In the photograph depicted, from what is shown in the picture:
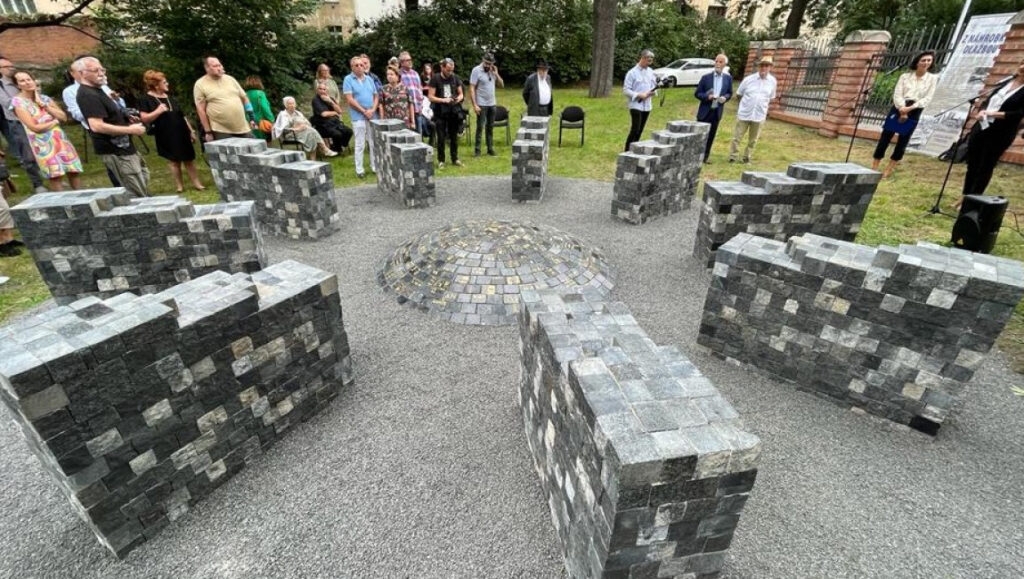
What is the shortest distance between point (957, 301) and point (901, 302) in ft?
1.14

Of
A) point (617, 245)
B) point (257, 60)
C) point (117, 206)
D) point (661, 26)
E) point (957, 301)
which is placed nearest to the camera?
point (957, 301)

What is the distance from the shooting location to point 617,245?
791 centimetres

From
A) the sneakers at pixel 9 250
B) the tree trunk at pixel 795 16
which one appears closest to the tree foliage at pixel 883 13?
the tree trunk at pixel 795 16

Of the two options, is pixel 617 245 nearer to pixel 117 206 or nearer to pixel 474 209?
pixel 474 209

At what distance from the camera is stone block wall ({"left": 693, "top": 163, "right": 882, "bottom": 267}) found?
6.55 m

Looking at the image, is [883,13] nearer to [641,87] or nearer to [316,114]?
[641,87]

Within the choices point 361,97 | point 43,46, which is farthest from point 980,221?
point 43,46

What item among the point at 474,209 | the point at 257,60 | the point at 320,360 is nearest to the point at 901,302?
the point at 320,360

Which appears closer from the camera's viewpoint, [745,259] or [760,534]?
[760,534]

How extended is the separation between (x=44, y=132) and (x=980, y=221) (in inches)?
575

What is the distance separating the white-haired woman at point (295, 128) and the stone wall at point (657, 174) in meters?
7.76

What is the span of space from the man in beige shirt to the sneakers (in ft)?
12.1

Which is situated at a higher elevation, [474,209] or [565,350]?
[565,350]

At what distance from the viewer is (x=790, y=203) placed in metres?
6.67
